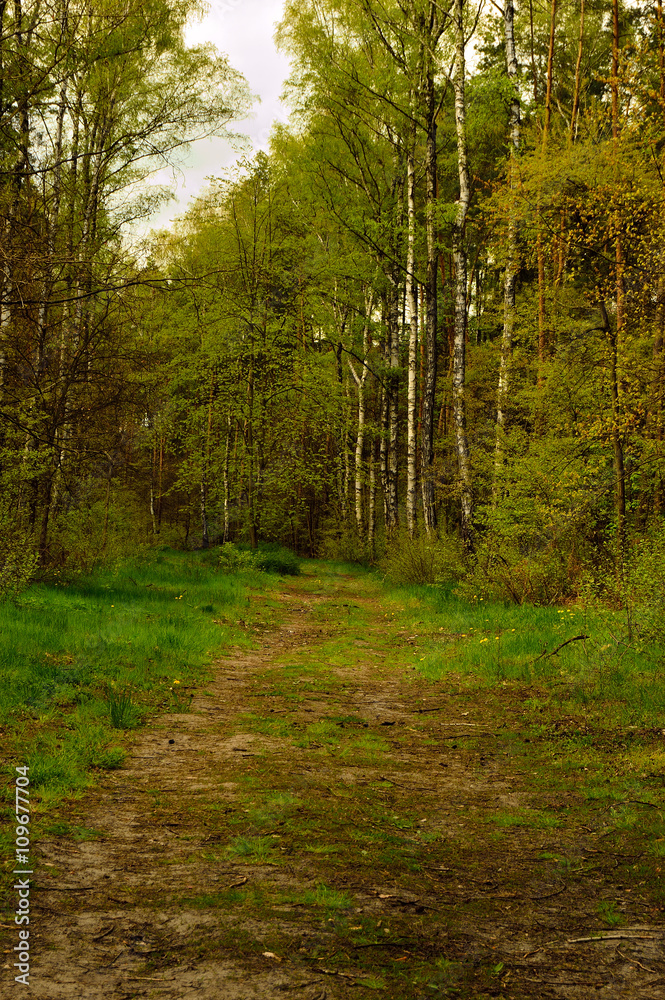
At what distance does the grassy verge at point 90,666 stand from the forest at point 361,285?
1.28 metres

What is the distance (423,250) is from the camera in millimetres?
17734

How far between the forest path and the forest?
3.01 meters

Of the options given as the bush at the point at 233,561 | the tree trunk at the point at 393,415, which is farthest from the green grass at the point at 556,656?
the tree trunk at the point at 393,415

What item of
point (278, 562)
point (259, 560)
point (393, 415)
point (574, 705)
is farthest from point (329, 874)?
point (393, 415)

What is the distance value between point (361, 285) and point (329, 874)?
73.2 feet

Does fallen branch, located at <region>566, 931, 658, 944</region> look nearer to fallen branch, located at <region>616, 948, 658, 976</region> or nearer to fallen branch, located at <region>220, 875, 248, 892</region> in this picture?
fallen branch, located at <region>616, 948, 658, 976</region>

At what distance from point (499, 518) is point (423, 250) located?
9669 mm

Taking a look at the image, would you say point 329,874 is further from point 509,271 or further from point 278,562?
point 278,562

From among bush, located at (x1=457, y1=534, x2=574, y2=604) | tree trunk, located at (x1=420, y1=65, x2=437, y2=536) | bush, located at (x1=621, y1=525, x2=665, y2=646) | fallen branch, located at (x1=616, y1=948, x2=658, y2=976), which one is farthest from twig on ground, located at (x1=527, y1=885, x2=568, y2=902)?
tree trunk, located at (x1=420, y1=65, x2=437, y2=536)

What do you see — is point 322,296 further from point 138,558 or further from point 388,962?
point 388,962

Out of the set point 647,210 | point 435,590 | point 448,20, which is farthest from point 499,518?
point 448,20

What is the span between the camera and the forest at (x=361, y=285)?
938 centimetres

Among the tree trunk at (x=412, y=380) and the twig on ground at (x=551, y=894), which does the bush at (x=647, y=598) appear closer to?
the twig on ground at (x=551, y=894)

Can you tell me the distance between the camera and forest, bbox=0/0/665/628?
9.38 m
